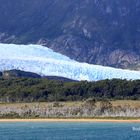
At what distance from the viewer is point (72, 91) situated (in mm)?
125625

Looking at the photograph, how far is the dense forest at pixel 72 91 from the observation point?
123 meters

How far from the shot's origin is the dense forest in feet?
402

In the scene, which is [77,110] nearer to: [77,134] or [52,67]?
[52,67]

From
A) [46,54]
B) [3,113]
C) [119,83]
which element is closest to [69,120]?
[3,113]

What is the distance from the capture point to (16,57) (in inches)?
5881

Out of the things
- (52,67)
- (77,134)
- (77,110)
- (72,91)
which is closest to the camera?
(77,134)

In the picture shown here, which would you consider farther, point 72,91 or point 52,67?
point 52,67

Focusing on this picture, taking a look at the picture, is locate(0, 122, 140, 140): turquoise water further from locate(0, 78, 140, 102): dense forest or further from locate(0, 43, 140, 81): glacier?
locate(0, 43, 140, 81): glacier

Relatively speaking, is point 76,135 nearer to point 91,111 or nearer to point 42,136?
point 42,136

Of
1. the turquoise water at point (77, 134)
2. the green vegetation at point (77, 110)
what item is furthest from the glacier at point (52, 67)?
the turquoise water at point (77, 134)

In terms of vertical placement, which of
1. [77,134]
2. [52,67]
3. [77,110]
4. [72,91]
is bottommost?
[77,134]

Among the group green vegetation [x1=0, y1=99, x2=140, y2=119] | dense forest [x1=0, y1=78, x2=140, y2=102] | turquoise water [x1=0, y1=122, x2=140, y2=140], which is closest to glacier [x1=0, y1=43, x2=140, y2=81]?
dense forest [x1=0, y1=78, x2=140, y2=102]

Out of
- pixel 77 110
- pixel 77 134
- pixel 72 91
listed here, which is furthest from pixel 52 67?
pixel 77 134

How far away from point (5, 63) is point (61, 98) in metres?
31.1
